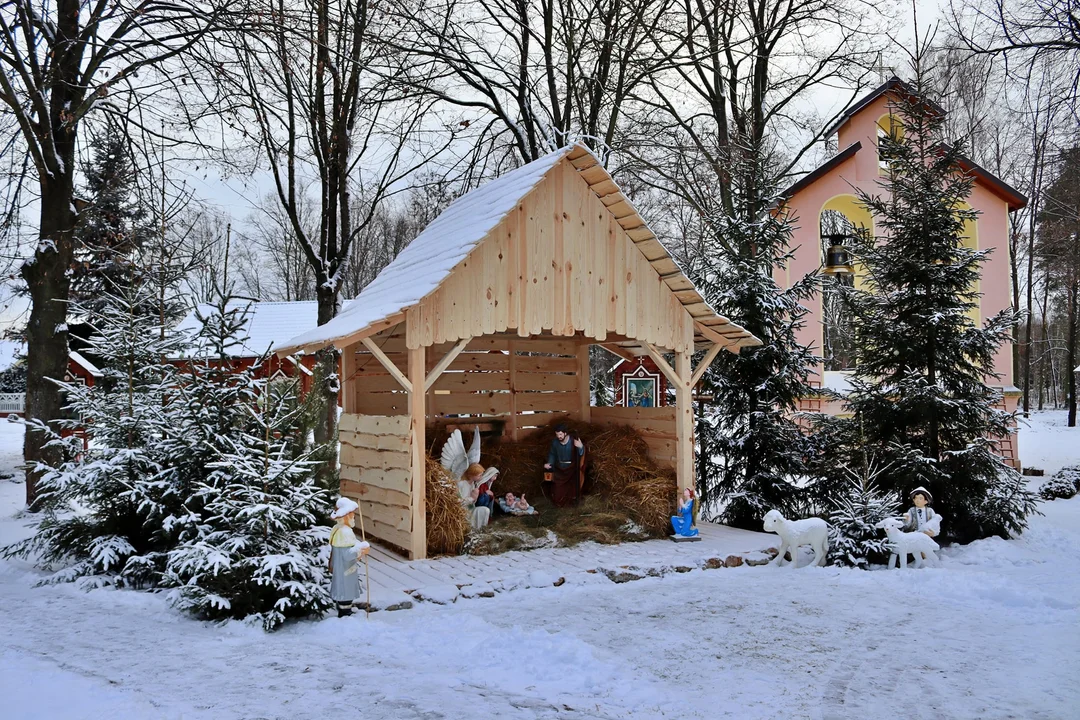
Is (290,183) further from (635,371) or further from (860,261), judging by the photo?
(860,261)

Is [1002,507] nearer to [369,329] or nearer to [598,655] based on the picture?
[598,655]

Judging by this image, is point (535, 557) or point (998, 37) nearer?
point (535, 557)

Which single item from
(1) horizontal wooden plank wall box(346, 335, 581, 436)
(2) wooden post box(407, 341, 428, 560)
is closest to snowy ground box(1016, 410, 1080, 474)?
(1) horizontal wooden plank wall box(346, 335, 581, 436)

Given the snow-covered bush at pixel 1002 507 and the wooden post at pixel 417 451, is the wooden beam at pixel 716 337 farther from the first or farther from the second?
the wooden post at pixel 417 451

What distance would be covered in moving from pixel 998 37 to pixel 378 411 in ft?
31.9

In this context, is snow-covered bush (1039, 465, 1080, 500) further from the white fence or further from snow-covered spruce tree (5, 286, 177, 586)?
the white fence

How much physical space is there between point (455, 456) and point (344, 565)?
362cm

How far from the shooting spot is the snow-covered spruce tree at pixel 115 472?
290 inches

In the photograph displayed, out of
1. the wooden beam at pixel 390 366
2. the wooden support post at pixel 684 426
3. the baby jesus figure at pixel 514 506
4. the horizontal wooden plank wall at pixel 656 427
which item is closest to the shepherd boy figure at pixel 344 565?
the wooden beam at pixel 390 366

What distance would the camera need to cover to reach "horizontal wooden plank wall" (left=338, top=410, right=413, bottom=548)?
831 centimetres

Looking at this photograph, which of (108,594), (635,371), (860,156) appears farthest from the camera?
(860,156)

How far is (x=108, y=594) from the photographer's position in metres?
6.91

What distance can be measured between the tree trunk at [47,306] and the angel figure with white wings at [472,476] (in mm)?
6247

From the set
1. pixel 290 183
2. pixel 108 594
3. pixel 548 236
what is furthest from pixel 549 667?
pixel 290 183
